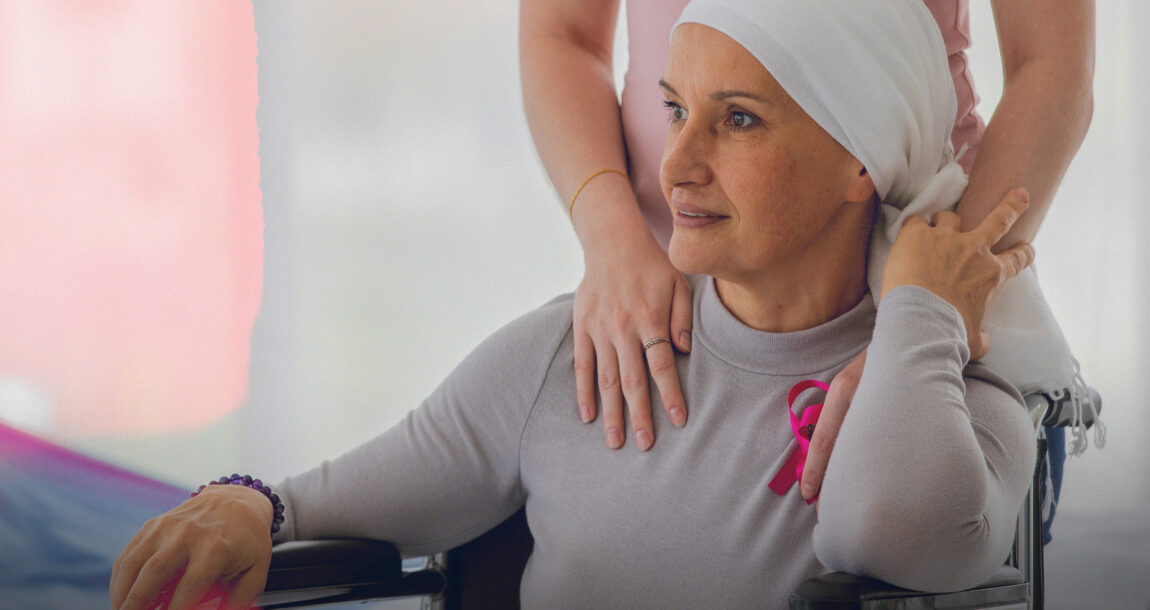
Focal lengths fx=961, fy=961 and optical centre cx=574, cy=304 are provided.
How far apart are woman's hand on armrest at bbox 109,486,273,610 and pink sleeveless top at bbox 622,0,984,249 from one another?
0.69 metres

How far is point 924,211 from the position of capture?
1.10 m

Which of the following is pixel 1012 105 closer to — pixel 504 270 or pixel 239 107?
pixel 504 270

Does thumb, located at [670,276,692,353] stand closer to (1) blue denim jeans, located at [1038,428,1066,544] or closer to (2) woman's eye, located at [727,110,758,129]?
(2) woman's eye, located at [727,110,758,129]

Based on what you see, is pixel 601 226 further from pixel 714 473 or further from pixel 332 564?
pixel 332 564

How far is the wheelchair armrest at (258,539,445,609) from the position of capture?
1.03 meters

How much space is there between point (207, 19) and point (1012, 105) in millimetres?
1800

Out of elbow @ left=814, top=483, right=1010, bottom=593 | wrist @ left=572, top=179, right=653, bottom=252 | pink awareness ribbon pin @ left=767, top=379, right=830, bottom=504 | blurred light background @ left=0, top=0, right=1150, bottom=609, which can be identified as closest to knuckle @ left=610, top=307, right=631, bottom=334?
wrist @ left=572, top=179, right=653, bottom=252

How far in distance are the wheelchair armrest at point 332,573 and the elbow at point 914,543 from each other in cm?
51

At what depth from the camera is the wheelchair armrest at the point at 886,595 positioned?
2.66ft

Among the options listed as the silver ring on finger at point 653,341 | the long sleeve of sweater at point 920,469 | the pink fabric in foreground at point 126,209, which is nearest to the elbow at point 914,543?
the long sleeve of sweater at point 920,469

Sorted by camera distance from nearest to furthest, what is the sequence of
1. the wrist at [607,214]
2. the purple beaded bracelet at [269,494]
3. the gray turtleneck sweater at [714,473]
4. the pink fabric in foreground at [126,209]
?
the gray turtleneck sweater at [714,473], the purple beaded bracelet at [269,494], the wrist at [607,214], the pink fabric in foreground at [126,209]

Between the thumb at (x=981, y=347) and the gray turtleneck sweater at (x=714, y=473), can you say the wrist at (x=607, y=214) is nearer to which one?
the gray turtleneck sweater at (x=714, y=473)

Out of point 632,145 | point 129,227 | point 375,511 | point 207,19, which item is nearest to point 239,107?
point 207,19

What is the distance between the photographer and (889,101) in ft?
3.45
